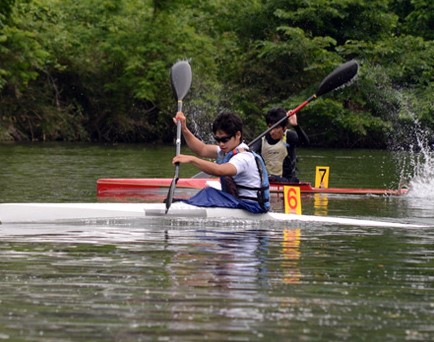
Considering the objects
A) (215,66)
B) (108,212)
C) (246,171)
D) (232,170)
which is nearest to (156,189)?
(108,212)

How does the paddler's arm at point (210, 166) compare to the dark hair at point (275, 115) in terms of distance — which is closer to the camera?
the paddler's arm at point (210, 166)

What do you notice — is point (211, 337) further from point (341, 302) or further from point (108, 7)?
point (108, 7)

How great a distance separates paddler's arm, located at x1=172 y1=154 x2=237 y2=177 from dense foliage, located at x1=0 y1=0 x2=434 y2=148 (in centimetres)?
2887

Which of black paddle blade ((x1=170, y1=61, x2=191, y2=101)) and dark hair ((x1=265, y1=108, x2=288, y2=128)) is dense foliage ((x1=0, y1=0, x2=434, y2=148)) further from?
black paddle blade ((x1=170, y1=61, x2=191, y2=101))

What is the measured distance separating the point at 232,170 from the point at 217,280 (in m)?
3.63

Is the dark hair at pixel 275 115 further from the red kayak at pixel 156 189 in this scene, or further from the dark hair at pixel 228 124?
the dark hair at pixel 228 124

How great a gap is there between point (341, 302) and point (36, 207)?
511 cm

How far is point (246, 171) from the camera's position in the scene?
12719 mm

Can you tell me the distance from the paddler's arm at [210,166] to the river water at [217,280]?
574 mm

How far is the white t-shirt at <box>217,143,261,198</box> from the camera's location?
41.2ft

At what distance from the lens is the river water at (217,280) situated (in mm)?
7246

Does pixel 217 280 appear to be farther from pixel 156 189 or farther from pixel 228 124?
pixel 156 189

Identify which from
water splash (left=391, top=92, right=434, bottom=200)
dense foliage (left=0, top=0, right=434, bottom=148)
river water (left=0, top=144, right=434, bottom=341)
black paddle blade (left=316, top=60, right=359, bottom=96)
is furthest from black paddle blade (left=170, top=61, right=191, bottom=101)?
dense foliage (left=0, top=0, right=434, bottom=148)

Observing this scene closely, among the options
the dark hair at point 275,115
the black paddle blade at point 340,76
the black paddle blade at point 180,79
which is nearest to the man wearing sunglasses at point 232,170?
the black paddle blade at point 180,79
